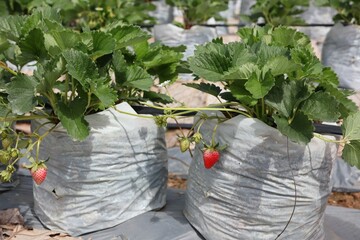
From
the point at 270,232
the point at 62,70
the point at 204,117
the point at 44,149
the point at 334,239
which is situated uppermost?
the point at 62,70

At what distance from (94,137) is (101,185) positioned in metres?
0.17

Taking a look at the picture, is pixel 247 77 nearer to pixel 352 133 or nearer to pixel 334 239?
pixel 352 133

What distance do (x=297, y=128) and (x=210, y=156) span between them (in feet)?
0.84

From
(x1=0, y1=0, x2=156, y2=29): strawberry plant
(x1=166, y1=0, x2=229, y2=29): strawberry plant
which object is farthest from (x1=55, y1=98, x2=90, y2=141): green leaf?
(x1=166, y1=0, x2=229, y2=29): strawberry plant

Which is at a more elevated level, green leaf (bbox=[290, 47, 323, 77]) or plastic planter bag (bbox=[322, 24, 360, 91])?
green leaf (bbox=[290, 47, 323, 77])

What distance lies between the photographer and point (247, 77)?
1331 millimetres

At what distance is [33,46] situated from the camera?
147 cm

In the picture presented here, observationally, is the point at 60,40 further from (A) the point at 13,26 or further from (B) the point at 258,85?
(B) the point at 258,85

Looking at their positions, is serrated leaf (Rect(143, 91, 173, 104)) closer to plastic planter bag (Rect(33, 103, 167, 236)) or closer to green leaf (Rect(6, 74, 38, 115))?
plastic planter bag (Rect(33, 103, 167, 236))

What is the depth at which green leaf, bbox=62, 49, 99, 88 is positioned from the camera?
4.33 feet

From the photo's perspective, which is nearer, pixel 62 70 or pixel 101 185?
pixel 62 70

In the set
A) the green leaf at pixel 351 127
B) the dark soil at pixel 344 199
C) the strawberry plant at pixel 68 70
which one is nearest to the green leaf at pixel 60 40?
the strawberry plant at pixel 68 70

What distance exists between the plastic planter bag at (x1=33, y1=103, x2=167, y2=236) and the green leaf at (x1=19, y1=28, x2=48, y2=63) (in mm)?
245

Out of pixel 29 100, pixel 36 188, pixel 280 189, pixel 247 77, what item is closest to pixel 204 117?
pixel 247 77
